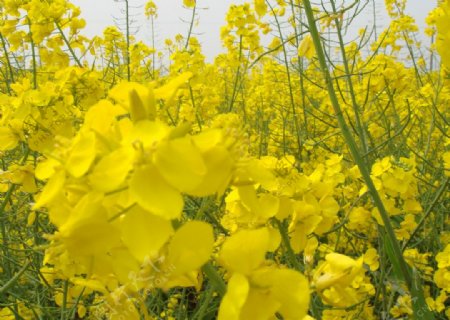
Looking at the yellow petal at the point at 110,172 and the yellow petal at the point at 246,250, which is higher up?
the yellow petal at the point at 110,172

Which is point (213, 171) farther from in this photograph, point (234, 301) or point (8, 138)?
point (8, 138)

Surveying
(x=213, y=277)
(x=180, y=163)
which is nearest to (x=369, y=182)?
(x=213, y=277)

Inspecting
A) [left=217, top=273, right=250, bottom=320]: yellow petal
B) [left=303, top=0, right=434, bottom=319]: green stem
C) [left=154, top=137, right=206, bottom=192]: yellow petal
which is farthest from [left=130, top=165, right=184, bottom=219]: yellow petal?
[left=303, top=0, right=434, bottom=319]: green stem

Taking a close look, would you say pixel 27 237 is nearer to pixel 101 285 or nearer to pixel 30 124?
pixel 30 124

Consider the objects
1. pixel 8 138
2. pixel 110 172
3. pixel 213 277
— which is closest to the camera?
pixel 110 172

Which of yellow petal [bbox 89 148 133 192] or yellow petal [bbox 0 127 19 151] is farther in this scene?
yellow petal [bbox 0 127 19 151]

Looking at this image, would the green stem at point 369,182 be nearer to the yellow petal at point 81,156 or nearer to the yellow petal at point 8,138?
the yellow petal at point 8,138

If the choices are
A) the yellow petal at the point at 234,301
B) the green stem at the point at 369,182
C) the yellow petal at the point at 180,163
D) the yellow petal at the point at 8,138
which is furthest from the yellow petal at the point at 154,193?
the yellow petal at the point at 8,138

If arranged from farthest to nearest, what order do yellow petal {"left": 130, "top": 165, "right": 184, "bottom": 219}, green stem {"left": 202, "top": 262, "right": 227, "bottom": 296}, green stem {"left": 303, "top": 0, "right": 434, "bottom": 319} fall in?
green stem {"left": 303, "top": 0, "right": 434, "bottom": 319} < green stem {"left": 202, "top": 262, "right": 227, "bottom": 296} < yellow petal {"left": 130, "top": 165, "right": 184, "bottom": 219}

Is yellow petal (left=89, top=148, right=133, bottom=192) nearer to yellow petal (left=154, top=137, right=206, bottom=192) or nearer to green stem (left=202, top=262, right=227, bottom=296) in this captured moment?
yellow petal (left=154, top=137, right=206, bottom=192)

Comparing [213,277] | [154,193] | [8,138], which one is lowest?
[8,138]

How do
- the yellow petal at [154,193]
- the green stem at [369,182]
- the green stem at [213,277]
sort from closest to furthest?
the yellow petal at [154,193] < the green stem at [213,277] < the green stem at [369,182]

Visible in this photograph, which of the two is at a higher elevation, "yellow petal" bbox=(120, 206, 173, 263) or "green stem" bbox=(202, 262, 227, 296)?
"yellow petal" bbox=(120, 206, 173, 263)

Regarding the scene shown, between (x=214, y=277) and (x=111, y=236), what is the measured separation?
0.51 ft
